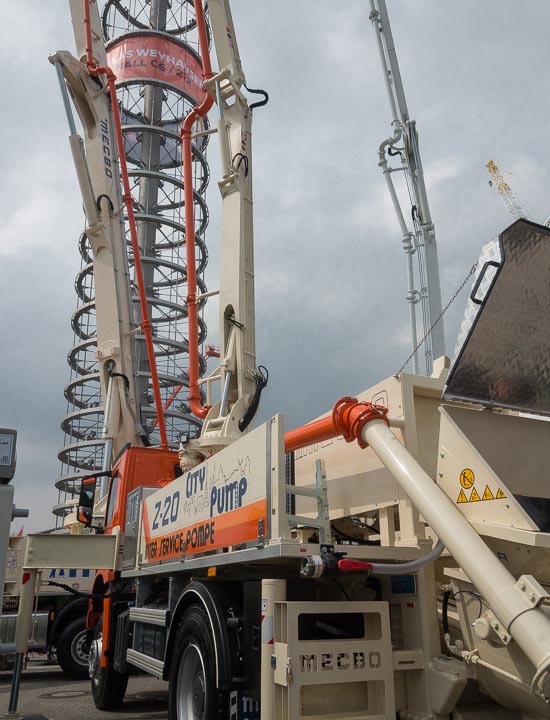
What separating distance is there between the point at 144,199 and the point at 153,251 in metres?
3.43

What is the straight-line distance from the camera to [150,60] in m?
43.4

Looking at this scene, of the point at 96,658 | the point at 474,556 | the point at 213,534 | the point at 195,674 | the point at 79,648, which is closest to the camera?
the point at 474,556

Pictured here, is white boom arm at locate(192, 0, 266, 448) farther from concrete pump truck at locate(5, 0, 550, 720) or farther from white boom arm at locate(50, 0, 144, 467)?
white boom arm at locate(50, 0, 144, 467)

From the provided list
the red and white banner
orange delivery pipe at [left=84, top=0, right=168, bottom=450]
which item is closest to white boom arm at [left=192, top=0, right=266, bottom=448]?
orange delivery pipe at [left=84, top=0, right=168, bottom=450]

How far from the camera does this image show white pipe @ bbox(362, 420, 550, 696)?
303 cm

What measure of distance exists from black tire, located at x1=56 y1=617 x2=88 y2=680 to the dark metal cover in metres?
8.71

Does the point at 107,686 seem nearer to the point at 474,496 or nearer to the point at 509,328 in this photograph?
the point at 474,496

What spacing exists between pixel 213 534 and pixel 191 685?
4.12 feet

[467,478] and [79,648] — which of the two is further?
[79,648]

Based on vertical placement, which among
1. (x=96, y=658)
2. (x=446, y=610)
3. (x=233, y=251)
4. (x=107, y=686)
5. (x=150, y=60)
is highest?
(x=150, y=60)

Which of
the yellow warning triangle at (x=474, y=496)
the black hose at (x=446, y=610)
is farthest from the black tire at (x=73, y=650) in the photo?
the yellow warning triangle at (x=474, y=496)

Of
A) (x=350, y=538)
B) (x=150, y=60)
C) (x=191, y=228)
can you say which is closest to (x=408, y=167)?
(x=191, y=228)

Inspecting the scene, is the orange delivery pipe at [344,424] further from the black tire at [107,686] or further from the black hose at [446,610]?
the black tire at [107,686]

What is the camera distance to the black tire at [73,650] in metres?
10.8
